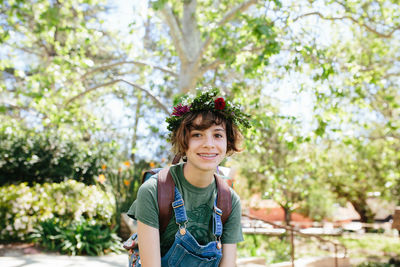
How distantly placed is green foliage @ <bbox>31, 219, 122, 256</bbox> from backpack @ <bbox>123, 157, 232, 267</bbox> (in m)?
4.62

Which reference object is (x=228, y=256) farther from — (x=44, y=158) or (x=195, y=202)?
(x=44, y=158)

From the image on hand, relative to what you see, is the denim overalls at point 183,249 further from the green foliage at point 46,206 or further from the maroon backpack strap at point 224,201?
the green foliage at point 46,206

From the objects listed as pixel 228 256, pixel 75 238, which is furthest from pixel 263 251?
pixel 228 256

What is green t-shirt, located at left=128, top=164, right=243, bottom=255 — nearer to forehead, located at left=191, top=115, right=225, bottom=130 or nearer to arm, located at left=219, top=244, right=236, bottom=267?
arm, located at left=219, top=244, right=236, bottom=267

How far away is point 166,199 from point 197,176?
250mm

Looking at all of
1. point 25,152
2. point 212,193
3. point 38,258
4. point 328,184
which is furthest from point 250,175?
point 212,193

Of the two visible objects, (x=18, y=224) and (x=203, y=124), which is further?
(x=18, y=224)

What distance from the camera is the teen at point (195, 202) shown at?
1.95 metres

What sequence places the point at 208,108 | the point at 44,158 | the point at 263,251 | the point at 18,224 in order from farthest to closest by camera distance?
the point at 263,251 → the point at 44,158 → the point at 18,224 → the point at 208,108

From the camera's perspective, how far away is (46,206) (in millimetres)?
7508

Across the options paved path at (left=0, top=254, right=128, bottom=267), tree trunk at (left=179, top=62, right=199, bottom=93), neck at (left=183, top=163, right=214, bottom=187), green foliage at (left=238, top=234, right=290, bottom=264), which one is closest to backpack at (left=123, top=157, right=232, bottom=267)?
neck at (left=183, top=163, right=214, bottom=187)

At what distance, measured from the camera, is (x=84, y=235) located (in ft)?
22.5

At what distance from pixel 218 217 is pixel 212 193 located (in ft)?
0.53

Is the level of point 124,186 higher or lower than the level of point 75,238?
higher
